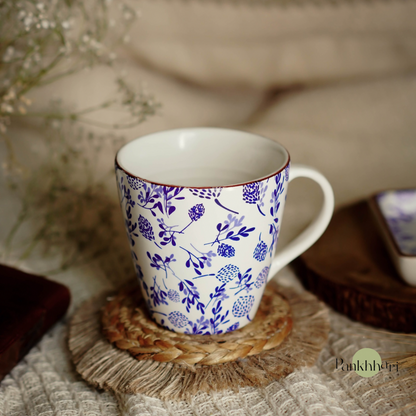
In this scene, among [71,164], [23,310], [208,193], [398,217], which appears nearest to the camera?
[208,193]

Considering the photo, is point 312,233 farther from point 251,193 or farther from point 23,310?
point 23,310

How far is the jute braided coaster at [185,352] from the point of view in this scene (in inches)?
19.3

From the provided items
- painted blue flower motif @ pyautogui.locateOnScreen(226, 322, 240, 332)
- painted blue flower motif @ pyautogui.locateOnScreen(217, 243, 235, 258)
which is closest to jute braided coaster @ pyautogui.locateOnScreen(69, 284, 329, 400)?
painted blue flower motif @ pyautogui.locateOnScreen(226, 322, 240, 332)

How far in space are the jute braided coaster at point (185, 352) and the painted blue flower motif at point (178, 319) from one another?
13 millimetres

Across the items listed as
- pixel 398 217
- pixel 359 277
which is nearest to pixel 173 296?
pixel 359 277

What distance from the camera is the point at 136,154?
0.54 m

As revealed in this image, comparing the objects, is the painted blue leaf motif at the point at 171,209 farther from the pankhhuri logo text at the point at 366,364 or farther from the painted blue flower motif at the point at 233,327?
the pankhhuri logo text at the point at 366,364

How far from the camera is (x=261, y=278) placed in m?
0.53

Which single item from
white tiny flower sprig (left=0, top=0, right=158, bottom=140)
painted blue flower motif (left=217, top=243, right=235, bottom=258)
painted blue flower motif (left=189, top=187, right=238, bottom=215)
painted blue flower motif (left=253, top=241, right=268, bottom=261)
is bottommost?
painted blue flower motif (left=253, top=241, right=268, bottom=261)

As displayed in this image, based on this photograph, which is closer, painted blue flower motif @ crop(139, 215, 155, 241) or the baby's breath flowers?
painted blue flower motif @ crop(139, 215, 155, 241)

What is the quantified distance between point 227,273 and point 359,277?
0.24 m

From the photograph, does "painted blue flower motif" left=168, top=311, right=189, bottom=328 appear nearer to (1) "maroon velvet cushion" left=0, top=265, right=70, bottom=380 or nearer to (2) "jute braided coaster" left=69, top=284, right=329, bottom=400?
(2) "jute braided coaster" left=69, top=284, right=329, bottom=400

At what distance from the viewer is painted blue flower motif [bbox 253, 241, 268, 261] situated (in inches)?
19.2

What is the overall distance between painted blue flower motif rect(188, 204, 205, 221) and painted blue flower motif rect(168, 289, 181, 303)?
0.10 meters
